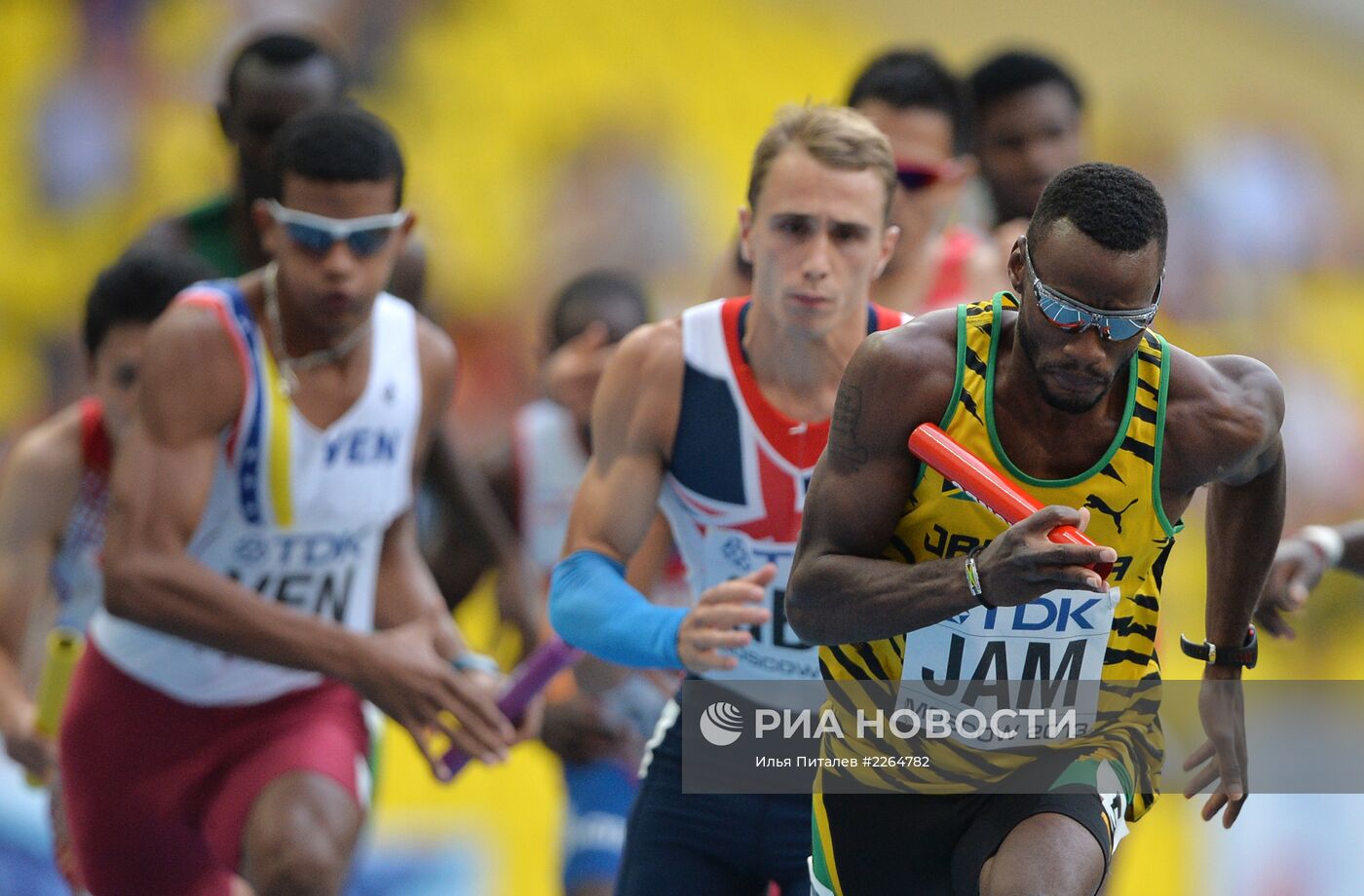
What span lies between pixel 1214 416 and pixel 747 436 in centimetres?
138

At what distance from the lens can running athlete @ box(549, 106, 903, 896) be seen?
479 cm

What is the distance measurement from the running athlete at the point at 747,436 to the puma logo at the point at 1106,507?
1.23 metres

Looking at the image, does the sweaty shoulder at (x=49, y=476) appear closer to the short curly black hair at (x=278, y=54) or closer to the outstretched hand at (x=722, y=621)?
the short curly black hair at (x=278, y=54)

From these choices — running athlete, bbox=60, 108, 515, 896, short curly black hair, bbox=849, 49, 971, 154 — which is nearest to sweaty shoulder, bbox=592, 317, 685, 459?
running athlete, bbox=60, 108, 515, 896

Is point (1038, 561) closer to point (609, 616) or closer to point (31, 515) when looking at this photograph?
point (609, 616)

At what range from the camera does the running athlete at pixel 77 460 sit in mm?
6531

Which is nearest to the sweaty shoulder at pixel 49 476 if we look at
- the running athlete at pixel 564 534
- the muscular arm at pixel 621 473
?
the running athlete at pixel 564 534

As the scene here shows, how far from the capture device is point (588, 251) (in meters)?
12.4

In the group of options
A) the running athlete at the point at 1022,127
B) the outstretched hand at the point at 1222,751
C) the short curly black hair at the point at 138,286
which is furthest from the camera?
the running athlete at the point at 1022,127

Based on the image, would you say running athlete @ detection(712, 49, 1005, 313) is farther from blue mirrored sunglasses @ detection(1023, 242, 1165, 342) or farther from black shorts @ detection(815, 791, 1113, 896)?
blue mirrored sunglasses @ detection(1023, 242, 1165, 342)

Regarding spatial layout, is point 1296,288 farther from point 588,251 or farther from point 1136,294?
point 1136,294

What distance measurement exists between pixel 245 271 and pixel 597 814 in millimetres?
2415

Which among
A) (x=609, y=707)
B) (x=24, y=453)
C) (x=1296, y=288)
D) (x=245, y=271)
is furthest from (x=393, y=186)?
(x=1296, y=288)

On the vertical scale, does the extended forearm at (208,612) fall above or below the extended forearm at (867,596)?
below
